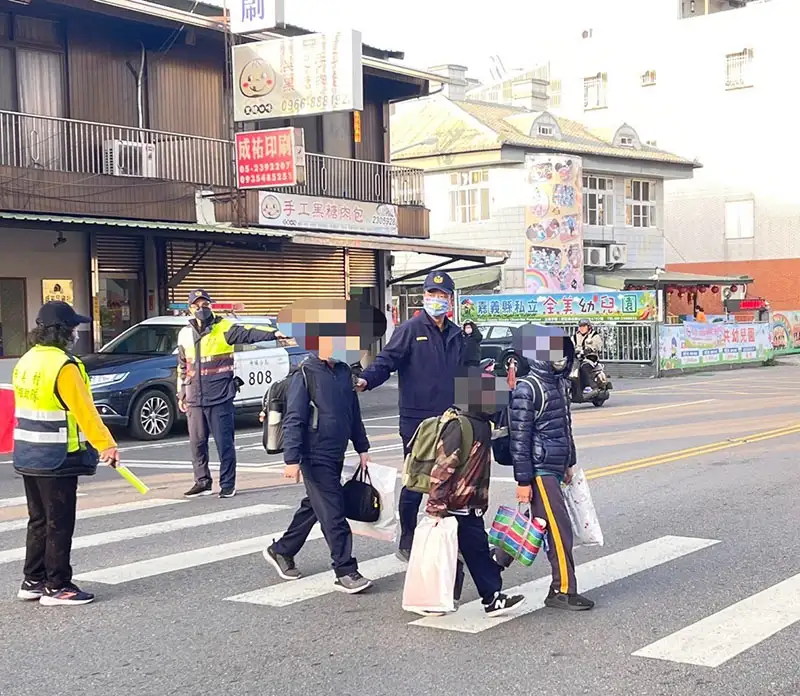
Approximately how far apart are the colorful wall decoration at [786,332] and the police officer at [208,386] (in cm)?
2902

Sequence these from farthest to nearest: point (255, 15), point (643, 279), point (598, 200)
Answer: point (598, 200)
point (643, 279)
point (255, 15)

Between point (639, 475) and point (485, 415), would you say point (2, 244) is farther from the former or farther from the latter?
point (485, 415)

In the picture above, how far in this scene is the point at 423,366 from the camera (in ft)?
23.2

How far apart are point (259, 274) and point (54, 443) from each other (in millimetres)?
18141

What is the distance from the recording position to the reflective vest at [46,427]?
261 inches

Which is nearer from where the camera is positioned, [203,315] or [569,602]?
[569,602]

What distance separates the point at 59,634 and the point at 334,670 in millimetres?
1637

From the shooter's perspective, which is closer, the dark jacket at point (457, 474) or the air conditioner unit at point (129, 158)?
the dark jacket at point (457, 474)

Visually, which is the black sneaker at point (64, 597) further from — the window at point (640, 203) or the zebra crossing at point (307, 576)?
the window at point (640, 203)

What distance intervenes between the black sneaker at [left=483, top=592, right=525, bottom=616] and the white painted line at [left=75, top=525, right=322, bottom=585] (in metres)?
2.32

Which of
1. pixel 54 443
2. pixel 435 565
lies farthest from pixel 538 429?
pixel 54 443

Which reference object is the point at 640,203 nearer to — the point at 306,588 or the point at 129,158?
the point at 129,158

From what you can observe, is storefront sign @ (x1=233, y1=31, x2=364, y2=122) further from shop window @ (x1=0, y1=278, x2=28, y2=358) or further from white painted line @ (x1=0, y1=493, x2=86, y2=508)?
white painted line @ (x1=0, y1=493, x2=86, y2=508)

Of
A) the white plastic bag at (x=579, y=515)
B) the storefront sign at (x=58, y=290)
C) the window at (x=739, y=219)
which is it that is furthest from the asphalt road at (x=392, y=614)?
the window at (x=739, y=219)
